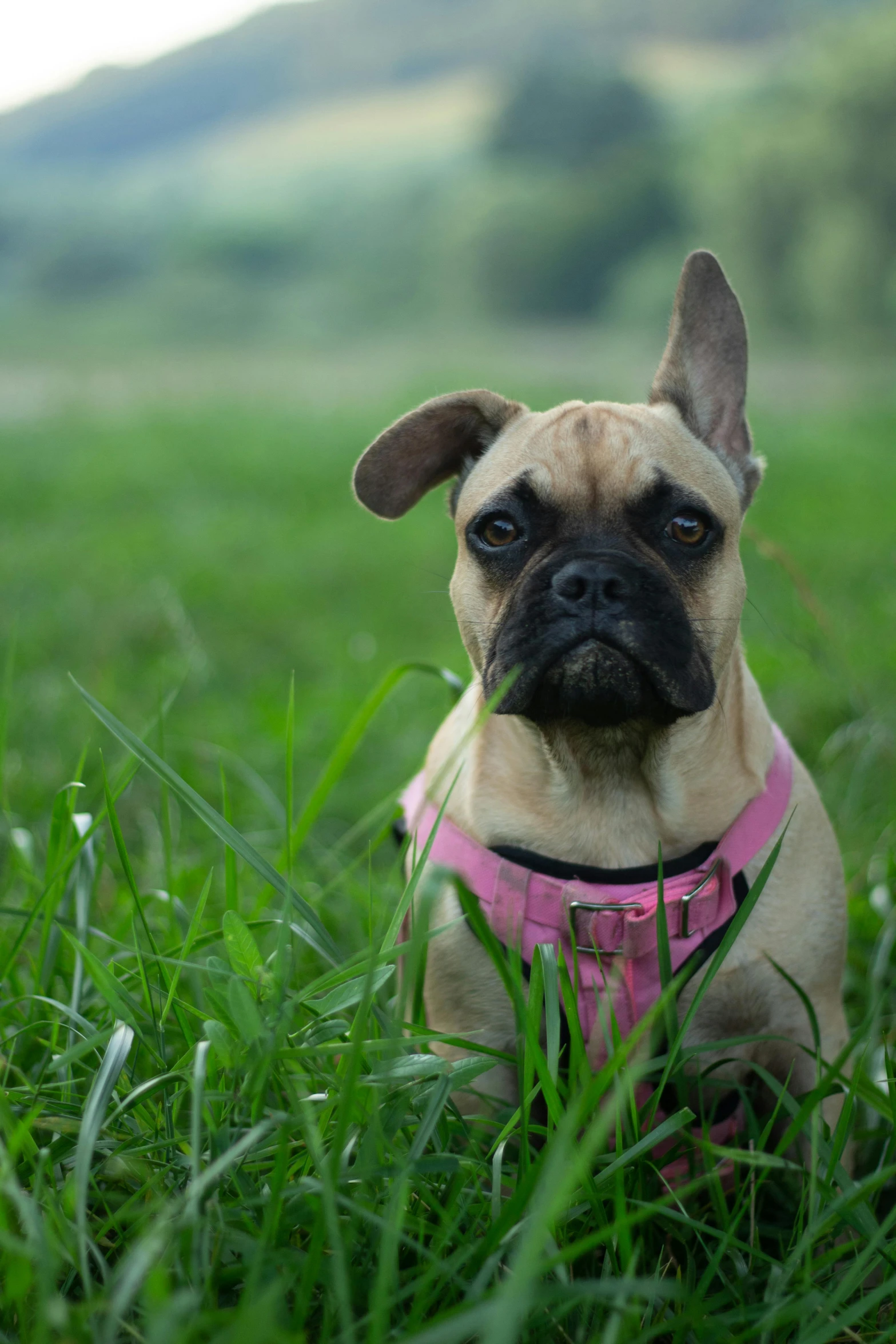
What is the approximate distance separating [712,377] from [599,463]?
579 mm

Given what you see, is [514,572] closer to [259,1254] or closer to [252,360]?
[259,1254]

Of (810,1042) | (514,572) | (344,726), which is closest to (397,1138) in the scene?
(810,1042)

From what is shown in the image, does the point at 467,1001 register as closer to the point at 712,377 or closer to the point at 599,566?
the point at 599,566

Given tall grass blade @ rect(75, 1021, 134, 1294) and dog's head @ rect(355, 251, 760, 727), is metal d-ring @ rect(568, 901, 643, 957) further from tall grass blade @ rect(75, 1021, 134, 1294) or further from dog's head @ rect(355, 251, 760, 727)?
tall grass blade @ rect(75, 1021, 134, 1294)

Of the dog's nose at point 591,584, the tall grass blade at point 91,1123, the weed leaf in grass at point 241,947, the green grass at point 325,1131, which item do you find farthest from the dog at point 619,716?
the tall grass blade at point 91,1123

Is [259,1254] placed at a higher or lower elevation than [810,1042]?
higher

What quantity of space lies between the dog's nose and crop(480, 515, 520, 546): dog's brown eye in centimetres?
35

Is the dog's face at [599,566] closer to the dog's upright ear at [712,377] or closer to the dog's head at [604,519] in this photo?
the dog's head at [604,519]

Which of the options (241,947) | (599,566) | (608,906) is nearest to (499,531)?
(599,566)

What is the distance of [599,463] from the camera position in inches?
106

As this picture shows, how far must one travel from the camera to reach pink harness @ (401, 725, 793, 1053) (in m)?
2.37

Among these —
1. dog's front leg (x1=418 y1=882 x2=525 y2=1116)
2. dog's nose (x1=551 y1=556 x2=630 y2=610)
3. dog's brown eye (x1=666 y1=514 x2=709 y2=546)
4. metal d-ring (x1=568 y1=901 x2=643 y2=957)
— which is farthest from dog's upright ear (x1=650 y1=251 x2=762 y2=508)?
dog's front leg (x1=418 y1=882 x2=525 y2=1116)

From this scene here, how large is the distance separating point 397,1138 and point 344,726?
3288 millimetres

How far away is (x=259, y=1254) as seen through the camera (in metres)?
1.49
